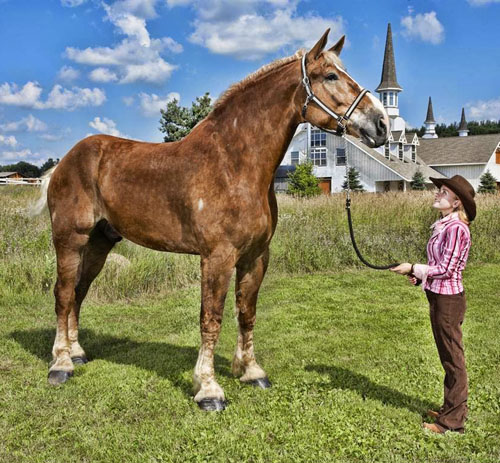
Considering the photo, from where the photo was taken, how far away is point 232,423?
354 centimetres

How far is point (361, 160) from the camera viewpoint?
34.1 metres

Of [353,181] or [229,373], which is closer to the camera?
[229,373]

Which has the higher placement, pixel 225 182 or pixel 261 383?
pixel 225 182

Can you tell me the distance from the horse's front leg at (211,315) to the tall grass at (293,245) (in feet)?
13.1

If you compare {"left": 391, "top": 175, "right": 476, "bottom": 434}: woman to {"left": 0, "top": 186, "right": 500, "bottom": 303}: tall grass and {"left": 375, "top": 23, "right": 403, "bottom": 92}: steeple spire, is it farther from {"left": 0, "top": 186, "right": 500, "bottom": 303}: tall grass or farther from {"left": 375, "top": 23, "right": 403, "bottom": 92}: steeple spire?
{"left": 375, "top": 23, "right": 403, "bottom": 92}: steeple spire

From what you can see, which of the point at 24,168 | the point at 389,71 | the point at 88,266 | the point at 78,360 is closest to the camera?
the point at 78,360

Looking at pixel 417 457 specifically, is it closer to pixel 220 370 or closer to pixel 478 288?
pixel 220 370

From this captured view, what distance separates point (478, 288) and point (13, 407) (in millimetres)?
7376

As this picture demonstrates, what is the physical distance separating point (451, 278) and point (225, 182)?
1716mm

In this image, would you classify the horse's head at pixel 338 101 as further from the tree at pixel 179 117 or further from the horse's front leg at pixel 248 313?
the tree at pixel 179 117

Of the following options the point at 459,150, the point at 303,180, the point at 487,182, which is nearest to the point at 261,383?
the point at 303,180

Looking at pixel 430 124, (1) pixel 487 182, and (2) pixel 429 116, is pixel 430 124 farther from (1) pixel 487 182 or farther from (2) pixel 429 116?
(1) pixel 487 182

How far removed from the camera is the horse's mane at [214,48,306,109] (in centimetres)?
371

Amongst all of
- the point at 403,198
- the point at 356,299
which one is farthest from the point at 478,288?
the point at 403,198
